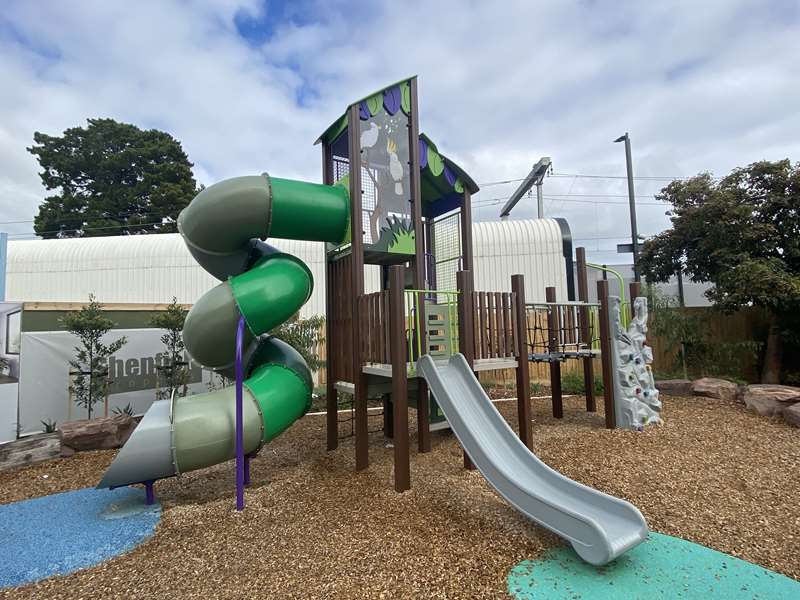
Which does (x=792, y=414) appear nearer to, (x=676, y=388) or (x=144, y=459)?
(x=676, y=388)

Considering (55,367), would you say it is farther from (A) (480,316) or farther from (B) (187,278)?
(B) (187,278)

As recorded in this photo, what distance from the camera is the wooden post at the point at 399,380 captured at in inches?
192

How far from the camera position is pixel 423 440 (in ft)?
21.0

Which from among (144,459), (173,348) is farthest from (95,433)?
(144,459)

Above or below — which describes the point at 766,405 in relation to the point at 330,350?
below

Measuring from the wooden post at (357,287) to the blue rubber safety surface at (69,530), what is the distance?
236cm

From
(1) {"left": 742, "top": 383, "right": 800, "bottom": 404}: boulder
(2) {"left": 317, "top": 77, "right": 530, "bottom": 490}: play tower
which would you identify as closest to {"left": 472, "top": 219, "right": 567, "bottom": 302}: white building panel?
(1) {"left": 742, "top": 383, "right": 800, "bottom": 404}: boulder

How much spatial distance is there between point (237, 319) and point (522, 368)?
3653 mm

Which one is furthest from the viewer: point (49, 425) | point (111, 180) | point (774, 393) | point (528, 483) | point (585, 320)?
point (111, 180)

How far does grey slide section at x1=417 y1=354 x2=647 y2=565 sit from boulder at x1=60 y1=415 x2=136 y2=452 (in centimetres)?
529

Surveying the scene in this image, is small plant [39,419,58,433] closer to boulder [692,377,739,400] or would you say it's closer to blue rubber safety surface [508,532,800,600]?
blue rubber safety surface [508,532,800,600]

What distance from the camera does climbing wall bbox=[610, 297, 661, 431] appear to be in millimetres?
7273

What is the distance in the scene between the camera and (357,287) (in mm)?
5816

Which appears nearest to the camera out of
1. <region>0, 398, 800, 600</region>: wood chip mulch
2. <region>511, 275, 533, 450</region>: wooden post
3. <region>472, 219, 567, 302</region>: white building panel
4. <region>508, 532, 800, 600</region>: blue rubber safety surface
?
<region>508, 532, 800, 600</region>: blue rubber safety surface
